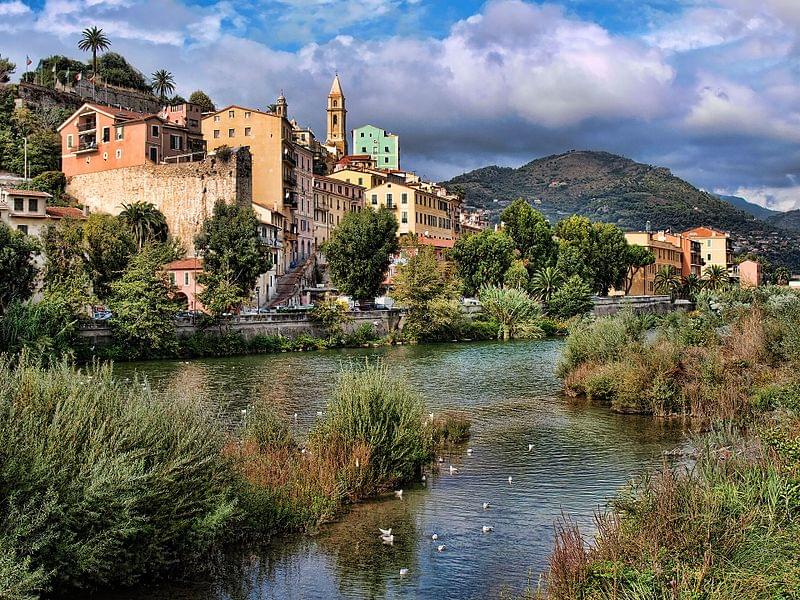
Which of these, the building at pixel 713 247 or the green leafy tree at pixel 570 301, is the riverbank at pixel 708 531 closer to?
the green leafy tree at pixel 570 301

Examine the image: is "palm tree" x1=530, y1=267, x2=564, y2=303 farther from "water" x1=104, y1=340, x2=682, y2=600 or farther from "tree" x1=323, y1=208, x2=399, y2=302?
"water" x1=104, y1=340, x2=682, y2=600

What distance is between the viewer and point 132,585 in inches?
516

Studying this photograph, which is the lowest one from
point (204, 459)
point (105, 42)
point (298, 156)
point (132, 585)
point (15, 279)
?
point (132, 585)

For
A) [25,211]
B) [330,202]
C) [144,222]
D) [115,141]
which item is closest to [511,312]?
[144,222]

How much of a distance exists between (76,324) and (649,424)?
3582 cm

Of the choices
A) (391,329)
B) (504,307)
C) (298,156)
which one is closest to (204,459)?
(391,329)

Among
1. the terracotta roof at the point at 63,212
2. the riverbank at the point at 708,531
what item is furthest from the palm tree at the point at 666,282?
the riverbank at the point at 708,531

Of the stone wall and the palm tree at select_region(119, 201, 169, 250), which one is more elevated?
the stone wall

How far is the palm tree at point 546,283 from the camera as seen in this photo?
87.6 m

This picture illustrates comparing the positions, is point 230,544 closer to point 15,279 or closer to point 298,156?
point 15,279

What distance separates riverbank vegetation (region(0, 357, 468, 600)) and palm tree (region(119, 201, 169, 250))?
5862cm

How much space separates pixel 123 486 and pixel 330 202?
9181 cm

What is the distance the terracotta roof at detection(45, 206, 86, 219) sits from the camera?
70625mm

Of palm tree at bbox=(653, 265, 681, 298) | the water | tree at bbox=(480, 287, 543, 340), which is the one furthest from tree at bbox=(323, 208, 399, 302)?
palm tree at bbox=(653, 265, 681, 298)
